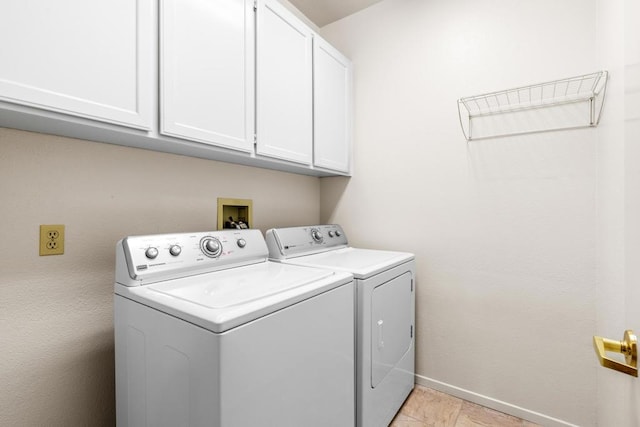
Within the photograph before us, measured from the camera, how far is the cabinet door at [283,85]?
4.93 feet

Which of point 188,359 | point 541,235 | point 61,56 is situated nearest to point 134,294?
point 188,359

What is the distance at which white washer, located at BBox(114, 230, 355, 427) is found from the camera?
783 millimetres

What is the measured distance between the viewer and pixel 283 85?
64.3 inches

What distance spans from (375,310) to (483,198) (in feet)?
3.20

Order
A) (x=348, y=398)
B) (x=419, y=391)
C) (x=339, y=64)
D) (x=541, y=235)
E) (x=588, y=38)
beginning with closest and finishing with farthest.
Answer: (x=348, y=398)
(x=588, y=38)
(x=541, y=235)
(x=419, y=391)
(x=339, y=64)

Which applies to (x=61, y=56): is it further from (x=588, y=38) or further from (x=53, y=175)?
(x=588, y=38)

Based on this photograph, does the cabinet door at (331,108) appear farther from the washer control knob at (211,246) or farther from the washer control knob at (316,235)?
the washer control knob at (211,246)

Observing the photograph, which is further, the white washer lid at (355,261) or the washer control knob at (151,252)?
the white washer lid at (355,261)

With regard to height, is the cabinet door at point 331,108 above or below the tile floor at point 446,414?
above

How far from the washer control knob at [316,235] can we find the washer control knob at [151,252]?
97cm

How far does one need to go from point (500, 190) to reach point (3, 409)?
2.39m

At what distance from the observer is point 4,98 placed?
0.78 meters

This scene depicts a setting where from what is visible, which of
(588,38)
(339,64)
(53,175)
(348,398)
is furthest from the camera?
(339,64)

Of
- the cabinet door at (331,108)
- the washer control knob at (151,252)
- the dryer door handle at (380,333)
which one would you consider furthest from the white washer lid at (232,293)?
the cabinet door at (331,108)
